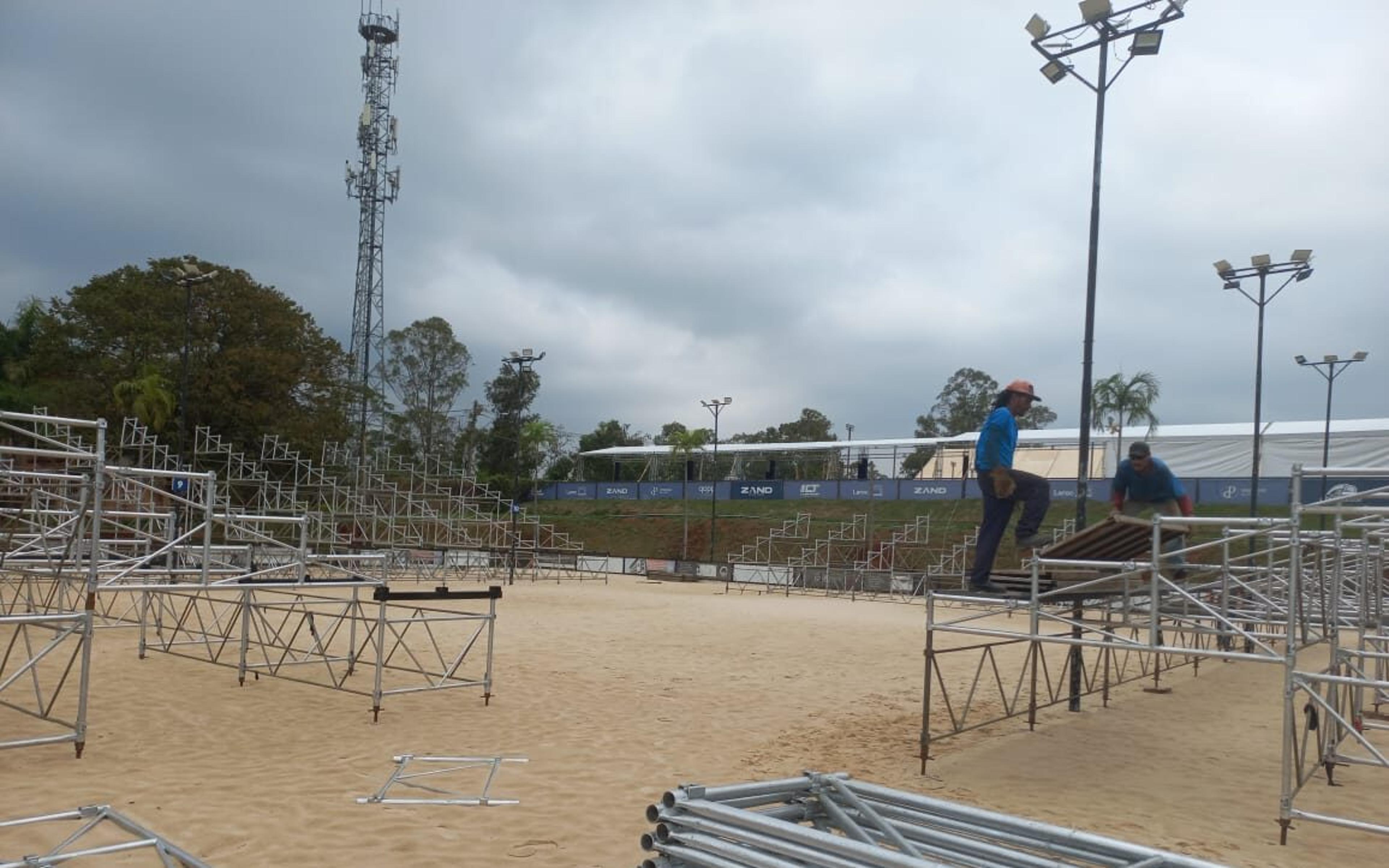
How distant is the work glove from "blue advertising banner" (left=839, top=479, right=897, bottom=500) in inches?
1688

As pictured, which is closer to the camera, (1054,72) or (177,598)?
(1054,72)

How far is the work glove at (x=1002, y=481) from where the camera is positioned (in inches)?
306

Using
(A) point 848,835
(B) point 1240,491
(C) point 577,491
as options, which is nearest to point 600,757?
(A) point 848,835

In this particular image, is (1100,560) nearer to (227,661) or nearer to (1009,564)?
(227,661)

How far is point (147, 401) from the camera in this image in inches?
1483

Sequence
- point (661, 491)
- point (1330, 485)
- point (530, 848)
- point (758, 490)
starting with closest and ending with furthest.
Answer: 1. point (530, 848)
2. point (1330, 485)
3. point (758, 490)
4. point (661, 491)

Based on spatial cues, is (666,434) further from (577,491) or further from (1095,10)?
(1095,10)

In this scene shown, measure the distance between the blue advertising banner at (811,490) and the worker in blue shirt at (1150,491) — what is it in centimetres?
4323

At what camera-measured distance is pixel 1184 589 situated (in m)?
8.57

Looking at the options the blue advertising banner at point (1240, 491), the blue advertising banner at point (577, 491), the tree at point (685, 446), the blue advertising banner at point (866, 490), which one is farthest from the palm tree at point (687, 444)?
the blue advertising banner at point (1240, 491)

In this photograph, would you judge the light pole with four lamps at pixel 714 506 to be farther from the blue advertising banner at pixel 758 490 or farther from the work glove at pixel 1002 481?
the work glove at pixel 1002 481

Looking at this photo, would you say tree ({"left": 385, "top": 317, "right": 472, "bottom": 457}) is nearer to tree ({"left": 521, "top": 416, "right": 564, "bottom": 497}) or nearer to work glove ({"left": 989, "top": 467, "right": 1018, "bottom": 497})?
tree ({"left": 521, "top": 416, "right": 564, "bottom": 497})

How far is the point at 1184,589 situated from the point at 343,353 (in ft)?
153

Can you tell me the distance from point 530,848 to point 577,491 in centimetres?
5615
